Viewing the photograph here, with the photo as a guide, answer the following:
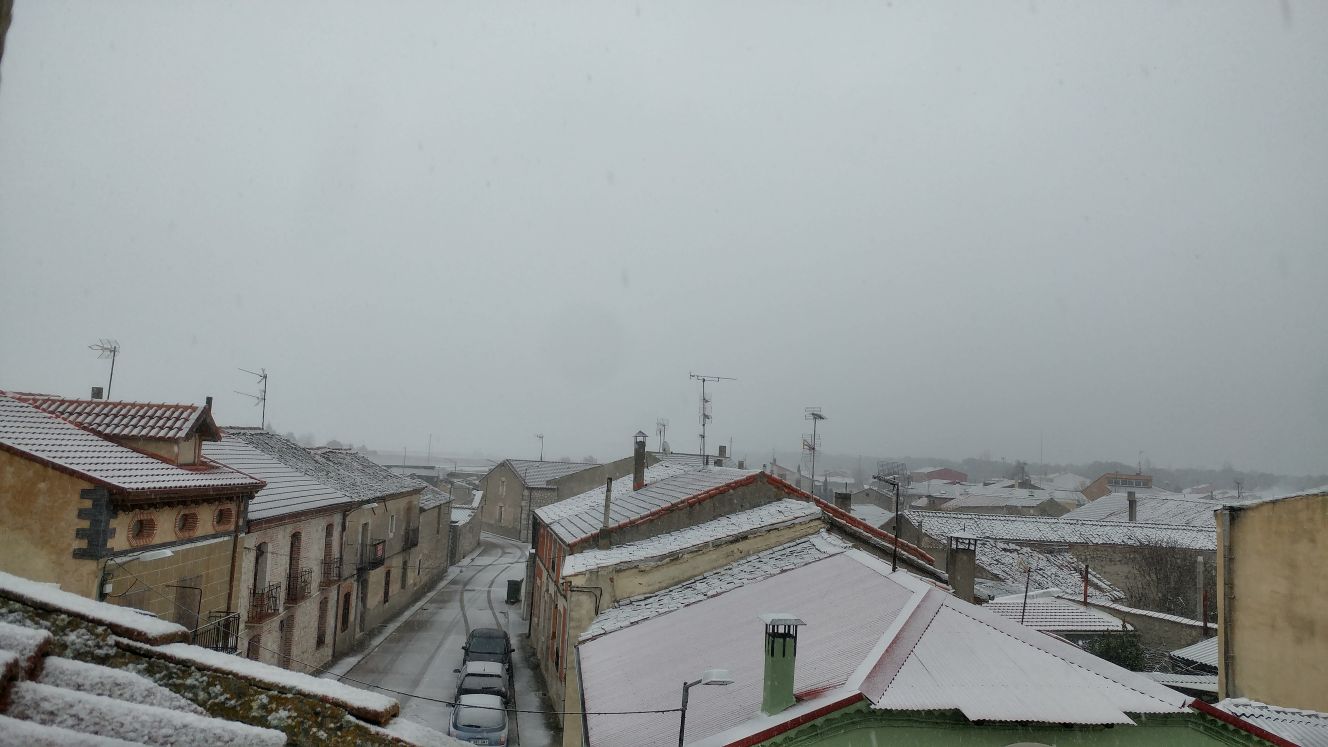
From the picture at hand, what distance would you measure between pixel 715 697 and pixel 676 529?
9458 millimetres

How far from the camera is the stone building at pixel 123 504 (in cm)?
1195

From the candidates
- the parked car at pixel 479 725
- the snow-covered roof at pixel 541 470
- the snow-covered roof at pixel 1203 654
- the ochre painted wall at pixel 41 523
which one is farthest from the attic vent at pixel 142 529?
the snow-covered roof at pixel 541 470

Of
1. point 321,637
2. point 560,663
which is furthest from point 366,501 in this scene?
point 560,663

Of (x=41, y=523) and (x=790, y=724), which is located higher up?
(x=41, y=523)

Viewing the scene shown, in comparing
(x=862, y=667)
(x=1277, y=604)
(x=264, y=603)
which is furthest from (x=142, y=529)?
(x=1277, y=604)

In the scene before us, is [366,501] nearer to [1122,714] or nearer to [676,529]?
[676,529]

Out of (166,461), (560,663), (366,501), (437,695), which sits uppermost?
(166,461)

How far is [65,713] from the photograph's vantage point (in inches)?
85.0

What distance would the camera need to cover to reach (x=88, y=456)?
12.9 metres

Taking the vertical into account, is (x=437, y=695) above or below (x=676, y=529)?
below

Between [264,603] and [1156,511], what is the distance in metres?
53.3

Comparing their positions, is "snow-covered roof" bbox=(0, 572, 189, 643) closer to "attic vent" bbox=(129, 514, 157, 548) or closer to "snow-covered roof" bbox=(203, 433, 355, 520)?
"attic vent" bbox=(129, 514, 157, 548)

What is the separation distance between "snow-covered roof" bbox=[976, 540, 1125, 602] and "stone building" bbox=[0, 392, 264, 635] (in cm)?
2989

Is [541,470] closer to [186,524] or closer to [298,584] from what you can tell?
[298,584]
